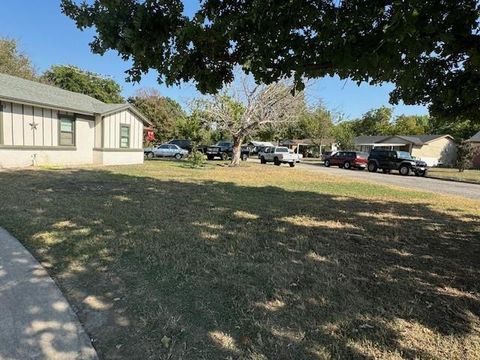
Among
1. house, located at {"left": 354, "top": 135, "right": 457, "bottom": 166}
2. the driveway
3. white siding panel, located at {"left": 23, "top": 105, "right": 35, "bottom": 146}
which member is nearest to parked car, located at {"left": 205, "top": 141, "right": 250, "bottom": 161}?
the driveway

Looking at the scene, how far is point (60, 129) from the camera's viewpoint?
59.3 ft

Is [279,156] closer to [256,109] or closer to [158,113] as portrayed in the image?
[256,109]

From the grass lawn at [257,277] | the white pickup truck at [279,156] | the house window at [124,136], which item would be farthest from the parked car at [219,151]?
the grass lawn at [257,277]

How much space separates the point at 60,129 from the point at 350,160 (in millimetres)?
23986

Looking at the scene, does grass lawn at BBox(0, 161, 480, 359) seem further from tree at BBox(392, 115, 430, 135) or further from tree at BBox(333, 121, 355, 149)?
tree at BBox(392, 115, 430, 135)

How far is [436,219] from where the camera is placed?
27.5 ft

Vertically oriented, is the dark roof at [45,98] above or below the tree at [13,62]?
below

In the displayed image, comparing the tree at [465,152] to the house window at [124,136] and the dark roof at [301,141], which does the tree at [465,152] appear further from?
the house window at [124,136]

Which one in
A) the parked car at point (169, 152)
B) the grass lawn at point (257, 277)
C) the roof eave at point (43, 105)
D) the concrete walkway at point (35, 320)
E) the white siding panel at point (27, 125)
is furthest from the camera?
the parked car at point (169, 152)

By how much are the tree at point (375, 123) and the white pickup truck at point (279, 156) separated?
140 feet

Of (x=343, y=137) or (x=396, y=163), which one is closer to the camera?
(x=396, y=163)

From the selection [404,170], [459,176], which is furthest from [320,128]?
[459,176]

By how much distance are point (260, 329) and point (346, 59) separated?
296cm

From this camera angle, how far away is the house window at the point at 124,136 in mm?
21531
